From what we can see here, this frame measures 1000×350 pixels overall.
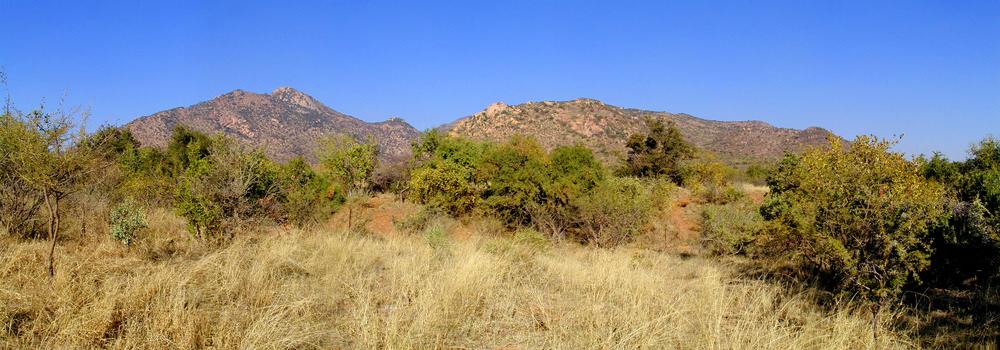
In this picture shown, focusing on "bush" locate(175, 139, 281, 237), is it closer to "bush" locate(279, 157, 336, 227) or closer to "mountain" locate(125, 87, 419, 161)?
"bush" locate(279, 157, 336, 227)

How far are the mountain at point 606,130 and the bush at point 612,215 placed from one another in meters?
33.6

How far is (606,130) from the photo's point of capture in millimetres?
65875

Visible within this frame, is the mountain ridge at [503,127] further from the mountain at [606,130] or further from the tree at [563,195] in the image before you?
the tree at [563,195]

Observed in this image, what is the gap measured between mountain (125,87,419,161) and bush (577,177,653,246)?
107 ft

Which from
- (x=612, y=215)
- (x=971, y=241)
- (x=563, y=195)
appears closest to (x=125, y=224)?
(x=971, y=241)

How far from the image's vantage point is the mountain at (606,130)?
197 ft

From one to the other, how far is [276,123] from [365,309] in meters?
70.8

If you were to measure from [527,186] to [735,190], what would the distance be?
574 inches

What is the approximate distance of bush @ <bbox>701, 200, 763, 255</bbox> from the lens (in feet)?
56.5

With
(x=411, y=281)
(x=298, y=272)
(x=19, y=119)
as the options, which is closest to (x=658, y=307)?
(x=411, y=281)

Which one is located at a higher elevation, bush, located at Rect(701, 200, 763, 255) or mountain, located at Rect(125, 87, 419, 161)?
mountain, located at Rect(125, 87, 419, 161)

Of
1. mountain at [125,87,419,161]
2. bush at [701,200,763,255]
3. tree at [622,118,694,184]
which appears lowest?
bush at [701,200,763,255]

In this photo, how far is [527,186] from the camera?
22453 millimetres

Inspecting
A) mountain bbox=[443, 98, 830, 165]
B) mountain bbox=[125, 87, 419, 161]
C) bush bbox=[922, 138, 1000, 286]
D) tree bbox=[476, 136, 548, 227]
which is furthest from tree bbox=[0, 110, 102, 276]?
mountain bbox=[443, 98, 830, 165]
